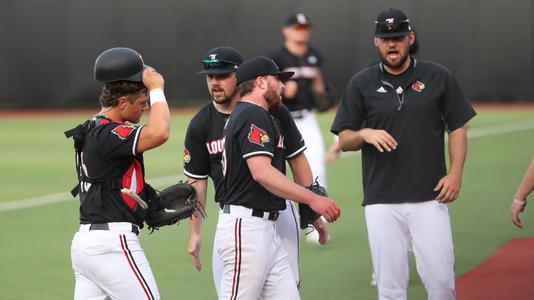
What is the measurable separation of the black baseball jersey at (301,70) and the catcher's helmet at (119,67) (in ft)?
20.0

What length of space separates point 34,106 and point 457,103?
964 inches

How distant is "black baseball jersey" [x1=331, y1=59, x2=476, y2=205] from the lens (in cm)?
706

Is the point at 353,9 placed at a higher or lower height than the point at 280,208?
lower

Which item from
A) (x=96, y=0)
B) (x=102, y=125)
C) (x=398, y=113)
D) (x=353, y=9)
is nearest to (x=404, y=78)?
(x=398, y=113)

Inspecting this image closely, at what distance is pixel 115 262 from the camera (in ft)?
18.5

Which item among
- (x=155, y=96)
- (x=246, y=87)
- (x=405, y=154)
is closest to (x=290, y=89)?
(x=405, y=154)

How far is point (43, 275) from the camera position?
9.80 m

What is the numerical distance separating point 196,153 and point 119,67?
1447mm

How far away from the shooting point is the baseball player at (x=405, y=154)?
6945mm

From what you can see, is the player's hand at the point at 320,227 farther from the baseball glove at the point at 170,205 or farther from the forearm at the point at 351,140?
the baseball glove at the point at 170,205

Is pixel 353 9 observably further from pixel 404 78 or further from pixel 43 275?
pixel 404 78

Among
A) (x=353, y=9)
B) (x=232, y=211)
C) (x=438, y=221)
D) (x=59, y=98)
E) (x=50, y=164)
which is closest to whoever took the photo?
(x=232, y=211)

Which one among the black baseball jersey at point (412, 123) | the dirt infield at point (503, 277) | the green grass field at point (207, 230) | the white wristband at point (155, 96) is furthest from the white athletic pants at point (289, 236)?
the dirt infield at point (503, 277)

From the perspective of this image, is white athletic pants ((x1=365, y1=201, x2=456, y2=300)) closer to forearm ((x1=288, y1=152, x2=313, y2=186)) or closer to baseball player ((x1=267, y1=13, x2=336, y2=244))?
forearm ((x1=288, y1=152, x2=313, y2=186))
